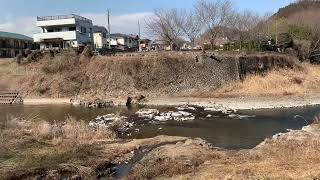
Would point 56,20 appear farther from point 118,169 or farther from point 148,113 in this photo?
point 118,169

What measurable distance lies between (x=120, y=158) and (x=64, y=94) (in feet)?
100

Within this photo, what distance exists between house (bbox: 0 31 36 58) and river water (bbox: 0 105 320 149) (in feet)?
109

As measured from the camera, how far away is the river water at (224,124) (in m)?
25.3

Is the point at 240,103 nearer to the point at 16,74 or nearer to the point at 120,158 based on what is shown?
the point at 120,158

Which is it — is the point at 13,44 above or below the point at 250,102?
above

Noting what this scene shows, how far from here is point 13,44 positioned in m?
74.6

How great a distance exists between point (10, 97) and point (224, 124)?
28.4m

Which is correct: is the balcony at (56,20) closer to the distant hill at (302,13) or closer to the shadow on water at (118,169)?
the distant hill at (302,13)

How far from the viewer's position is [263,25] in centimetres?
7319

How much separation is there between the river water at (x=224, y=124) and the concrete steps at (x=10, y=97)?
26.1 feet

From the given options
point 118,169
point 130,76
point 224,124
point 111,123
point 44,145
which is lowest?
point 224,124

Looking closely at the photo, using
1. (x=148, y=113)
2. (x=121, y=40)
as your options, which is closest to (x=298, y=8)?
(x=121, y=40)

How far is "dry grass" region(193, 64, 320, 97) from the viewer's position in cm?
4395

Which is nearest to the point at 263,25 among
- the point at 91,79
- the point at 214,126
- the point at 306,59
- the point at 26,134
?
the point at 306,59
